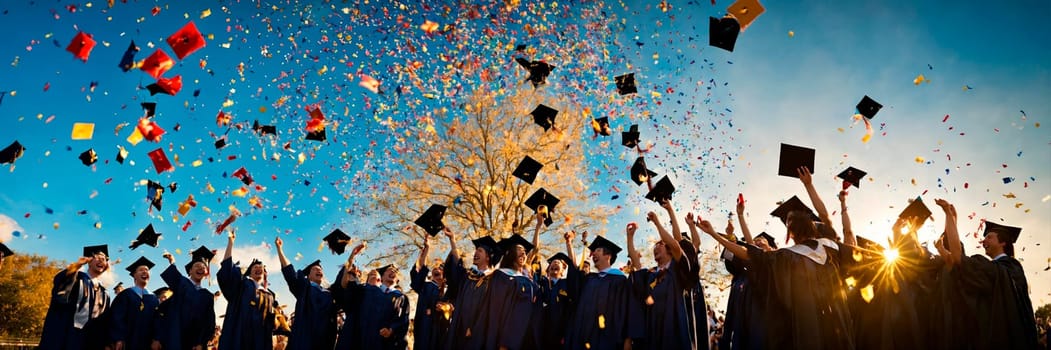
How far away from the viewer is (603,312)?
7.01 m

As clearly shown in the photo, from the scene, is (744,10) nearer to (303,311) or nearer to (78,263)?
(303,311)

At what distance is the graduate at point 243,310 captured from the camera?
27.5 feet

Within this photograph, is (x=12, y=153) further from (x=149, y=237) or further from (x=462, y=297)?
(x=462, y=297)

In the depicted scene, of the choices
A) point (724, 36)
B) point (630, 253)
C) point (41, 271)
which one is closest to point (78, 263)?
point (630, 253)

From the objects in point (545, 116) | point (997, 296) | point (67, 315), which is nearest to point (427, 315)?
point (545, 116)

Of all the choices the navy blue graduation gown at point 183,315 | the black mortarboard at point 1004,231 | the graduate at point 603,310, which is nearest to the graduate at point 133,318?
the navy blue graduation gown at point 183,315

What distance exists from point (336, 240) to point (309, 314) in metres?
1.54

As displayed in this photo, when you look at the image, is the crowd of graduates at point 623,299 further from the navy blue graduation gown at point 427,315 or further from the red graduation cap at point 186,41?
the red graduation cap at point 186,41

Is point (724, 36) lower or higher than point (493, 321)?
higher

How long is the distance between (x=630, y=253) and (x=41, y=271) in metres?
50.3

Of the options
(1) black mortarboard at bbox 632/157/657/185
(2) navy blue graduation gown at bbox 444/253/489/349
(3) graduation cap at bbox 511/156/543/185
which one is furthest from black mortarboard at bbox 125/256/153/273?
(1) black mortarboard at bbox 632/157/657/185

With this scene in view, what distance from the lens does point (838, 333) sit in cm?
509

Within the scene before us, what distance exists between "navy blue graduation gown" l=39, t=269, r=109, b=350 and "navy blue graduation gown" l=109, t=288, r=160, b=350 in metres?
0.27

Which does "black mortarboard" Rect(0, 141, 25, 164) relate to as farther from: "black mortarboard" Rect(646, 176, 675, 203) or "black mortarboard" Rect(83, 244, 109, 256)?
"black mortarboard" Rect(646, 176, 675, 203)
